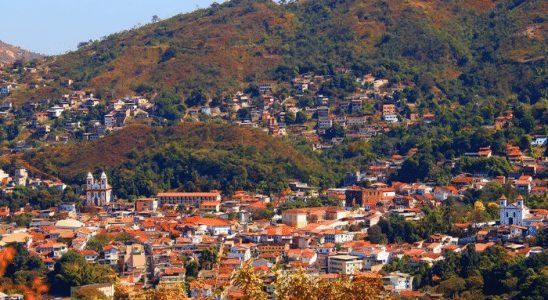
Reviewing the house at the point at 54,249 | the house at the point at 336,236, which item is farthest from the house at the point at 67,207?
the house at the point at 336,236

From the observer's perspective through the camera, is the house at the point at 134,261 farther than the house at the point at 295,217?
No

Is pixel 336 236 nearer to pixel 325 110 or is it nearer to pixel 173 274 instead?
pixel 173 274

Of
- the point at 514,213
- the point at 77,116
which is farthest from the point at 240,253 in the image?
the point at 77,116

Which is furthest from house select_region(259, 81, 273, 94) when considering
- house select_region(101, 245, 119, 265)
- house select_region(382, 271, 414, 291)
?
house select_region(382, 271, 414, 291)

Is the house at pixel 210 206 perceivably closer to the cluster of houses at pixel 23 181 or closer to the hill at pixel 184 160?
the hill at pixel 184 160

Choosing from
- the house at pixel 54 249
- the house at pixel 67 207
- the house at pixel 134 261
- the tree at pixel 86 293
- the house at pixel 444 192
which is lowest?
the tree at pixel 86 293

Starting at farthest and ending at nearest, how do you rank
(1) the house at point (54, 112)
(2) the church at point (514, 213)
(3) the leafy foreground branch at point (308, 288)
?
(1) the house at point (54, 112), (2) the church at point (514, 213), (3) the leafy foreground branch at point (308, 288)

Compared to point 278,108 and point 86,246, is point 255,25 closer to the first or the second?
A: point 278,108
